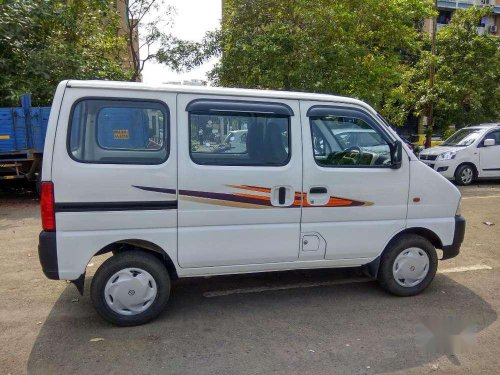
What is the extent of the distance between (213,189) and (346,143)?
1.40 meters

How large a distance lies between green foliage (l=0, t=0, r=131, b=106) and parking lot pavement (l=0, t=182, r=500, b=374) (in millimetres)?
7210

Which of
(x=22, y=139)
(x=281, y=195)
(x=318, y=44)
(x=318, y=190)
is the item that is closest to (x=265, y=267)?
(x=281, y=195)

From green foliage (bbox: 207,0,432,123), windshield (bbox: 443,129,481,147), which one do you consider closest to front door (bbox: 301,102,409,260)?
green foliage (bbox: 207,0,432,123)

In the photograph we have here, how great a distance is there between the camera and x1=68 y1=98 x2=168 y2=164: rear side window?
3660 mm

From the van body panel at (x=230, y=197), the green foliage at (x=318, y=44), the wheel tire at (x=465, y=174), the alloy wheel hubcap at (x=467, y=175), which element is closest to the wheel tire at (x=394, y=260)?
the van body panel at (x=230, y=197)

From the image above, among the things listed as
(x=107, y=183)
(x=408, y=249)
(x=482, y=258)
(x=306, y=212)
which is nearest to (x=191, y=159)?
(x=107, y=183)

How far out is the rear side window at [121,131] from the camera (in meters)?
3.66

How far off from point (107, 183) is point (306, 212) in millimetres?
1748

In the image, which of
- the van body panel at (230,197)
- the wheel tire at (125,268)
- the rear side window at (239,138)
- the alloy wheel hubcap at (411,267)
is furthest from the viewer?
the alloy wheel hubcap at (411,267)

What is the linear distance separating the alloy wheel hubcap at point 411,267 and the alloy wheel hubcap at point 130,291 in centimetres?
238

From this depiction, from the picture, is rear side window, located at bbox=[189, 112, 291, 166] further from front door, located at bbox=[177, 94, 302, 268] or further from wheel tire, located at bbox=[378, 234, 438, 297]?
wheel tire, located at bbox=[378, 234, 438, 297]

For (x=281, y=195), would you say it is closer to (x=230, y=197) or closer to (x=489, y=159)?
(x=230, y=197)

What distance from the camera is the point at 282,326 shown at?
156 inches

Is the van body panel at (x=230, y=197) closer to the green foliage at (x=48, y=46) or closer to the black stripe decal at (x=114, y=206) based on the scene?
the black stripe decal at (x=114, y=206)
